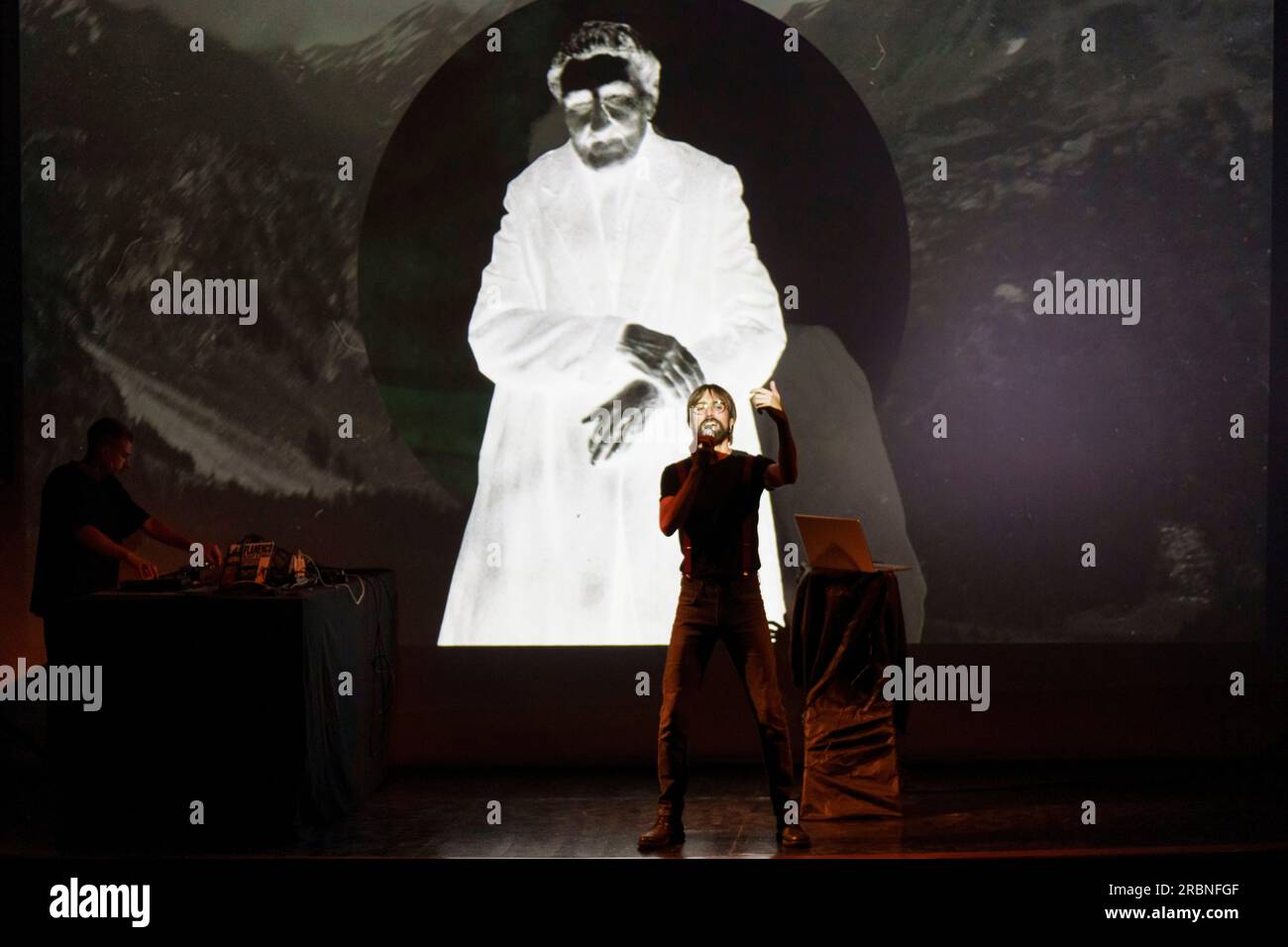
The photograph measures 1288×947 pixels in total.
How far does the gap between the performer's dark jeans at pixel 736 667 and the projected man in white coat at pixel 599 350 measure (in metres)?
1.31

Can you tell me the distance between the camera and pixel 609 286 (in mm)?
5551

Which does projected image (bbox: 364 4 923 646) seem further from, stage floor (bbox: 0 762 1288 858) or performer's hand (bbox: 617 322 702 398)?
stage floor (bbox: 0 762 1288 858)

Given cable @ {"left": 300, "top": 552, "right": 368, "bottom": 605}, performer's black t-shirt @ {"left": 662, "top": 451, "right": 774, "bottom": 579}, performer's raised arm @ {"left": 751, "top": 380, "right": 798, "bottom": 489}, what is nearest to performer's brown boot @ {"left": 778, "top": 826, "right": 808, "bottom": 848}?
performer's black t-shirt @ {"left": 662, "top": 451, "right": 774, "bottom": 579}

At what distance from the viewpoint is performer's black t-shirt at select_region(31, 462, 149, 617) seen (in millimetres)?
4957

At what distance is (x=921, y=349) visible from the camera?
557 centimetres

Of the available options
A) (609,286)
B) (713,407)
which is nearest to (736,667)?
(713,407)

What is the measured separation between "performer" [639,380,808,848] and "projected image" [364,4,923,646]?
131cm

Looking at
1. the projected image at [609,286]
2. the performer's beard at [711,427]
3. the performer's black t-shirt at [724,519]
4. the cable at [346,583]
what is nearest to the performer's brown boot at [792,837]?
the performer's black t-shirt at [724,519]

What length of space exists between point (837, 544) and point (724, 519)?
551mm

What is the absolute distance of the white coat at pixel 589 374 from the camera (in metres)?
5.53

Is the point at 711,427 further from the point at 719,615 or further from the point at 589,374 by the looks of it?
the point at 589,374

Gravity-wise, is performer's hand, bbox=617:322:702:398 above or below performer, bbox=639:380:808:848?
above

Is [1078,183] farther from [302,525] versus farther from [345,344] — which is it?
[302,525]
